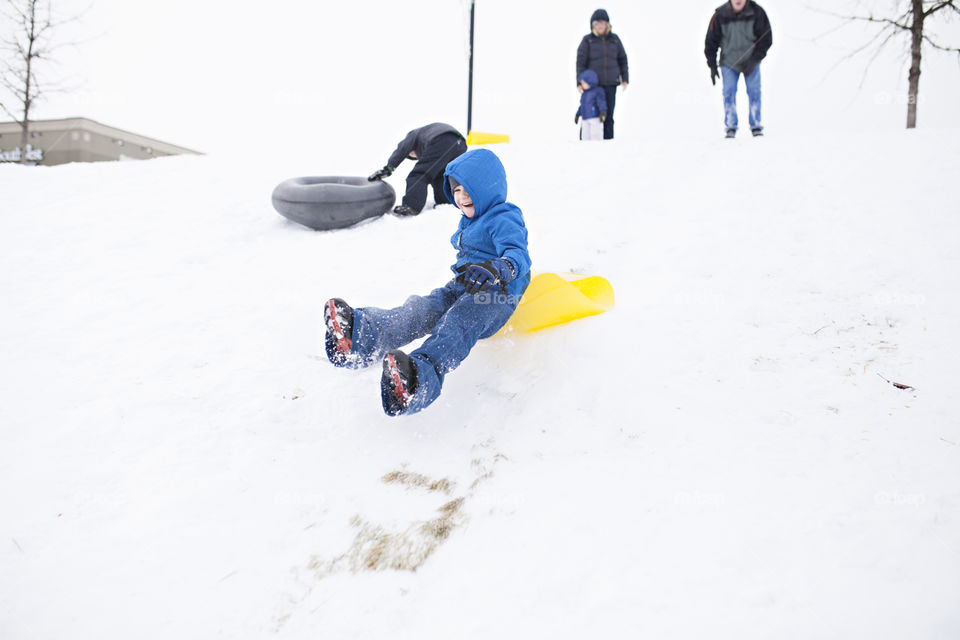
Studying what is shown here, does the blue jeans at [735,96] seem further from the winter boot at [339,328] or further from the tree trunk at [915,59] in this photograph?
the winter boot at [339,328]

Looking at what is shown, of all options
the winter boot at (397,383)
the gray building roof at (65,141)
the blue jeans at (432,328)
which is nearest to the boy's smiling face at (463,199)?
the blue jeans at (432,328)

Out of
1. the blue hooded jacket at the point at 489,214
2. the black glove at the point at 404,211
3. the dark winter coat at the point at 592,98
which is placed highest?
the dark winter coat at the point at 592,98

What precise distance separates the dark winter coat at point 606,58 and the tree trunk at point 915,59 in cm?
426

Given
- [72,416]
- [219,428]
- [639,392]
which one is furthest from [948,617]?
[72,416]

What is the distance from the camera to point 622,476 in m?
1.80

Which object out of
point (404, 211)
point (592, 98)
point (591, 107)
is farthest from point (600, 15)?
point (404, 211)

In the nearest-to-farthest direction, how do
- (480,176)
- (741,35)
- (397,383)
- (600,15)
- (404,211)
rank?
(397,383)
(480,176)
(404,211)
(741,35)
(600,15)

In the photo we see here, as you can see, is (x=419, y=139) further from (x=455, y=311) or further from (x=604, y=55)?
(x=604, y=55)

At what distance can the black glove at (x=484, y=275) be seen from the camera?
2.03 m

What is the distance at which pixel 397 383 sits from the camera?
1.88 meters

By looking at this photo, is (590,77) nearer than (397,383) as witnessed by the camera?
No

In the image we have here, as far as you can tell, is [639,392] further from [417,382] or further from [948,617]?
[948,617]

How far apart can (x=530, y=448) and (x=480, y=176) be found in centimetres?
128

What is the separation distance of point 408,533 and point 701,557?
89 centimetres
